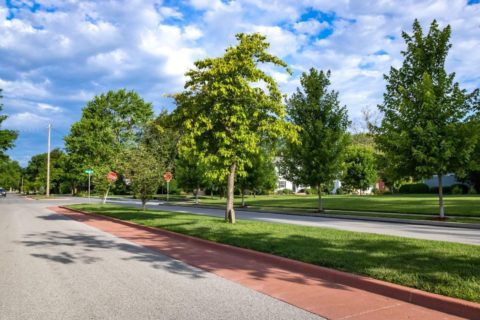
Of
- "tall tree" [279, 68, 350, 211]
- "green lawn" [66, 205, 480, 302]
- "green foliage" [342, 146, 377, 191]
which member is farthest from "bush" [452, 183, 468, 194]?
"green lawn" [66, 205, 480, 302]

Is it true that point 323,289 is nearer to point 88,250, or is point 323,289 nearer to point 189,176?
point 88,250

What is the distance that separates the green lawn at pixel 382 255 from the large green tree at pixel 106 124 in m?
47.0

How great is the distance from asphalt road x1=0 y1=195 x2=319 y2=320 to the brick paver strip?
33cm

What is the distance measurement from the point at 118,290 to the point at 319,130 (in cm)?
2065

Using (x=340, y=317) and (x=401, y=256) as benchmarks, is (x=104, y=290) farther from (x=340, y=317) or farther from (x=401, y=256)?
(x=401, y=256)

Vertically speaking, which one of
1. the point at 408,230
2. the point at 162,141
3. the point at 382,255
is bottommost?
the point at 408,230

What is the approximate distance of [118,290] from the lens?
6.10 meters

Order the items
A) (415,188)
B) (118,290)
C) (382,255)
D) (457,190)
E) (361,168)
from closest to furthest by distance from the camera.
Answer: (118,290), (382,255), (457,190), (415,188), (361,168)

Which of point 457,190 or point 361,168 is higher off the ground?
point 361,168

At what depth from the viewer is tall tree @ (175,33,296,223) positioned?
556 inches

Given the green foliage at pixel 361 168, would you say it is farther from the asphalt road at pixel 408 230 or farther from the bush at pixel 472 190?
the asphalt road at pixel 408 230

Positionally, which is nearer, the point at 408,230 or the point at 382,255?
Result: the point at 382,255

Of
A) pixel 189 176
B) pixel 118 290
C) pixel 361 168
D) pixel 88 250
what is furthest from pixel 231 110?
pixel 361 168

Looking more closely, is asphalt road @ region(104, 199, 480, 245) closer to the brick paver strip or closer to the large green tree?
the brick paver strip
